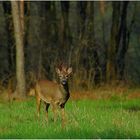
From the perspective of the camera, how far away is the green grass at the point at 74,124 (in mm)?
12172

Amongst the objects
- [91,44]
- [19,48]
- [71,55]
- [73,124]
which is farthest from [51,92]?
[91,44]

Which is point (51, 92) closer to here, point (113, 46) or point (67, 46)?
point (67, 46)

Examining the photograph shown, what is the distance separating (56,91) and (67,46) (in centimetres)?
1575

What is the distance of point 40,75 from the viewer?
2630cm

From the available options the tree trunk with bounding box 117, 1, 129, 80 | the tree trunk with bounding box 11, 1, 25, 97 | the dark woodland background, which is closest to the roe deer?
the tree trunk with bounding box 11, 1, 25, 97

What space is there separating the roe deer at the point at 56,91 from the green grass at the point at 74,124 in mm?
420

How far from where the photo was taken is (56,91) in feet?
47.4

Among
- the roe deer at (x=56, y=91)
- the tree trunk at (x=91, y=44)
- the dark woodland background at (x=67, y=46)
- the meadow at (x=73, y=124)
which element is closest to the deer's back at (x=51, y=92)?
the roe deer at (x=56, y=91)

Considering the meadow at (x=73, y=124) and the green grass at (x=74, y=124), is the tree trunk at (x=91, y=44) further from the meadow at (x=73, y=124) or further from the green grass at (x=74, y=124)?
the green grass at (x=74, y=124)

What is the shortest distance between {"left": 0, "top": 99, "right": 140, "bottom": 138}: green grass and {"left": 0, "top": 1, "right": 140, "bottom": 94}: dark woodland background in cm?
910

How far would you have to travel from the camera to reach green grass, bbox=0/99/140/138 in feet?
39.9

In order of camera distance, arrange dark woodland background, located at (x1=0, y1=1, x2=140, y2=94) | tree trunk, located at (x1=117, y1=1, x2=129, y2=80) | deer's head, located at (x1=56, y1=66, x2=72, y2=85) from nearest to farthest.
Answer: deer's head, located at (x1=56, y1=66, x2=72, y2=85), dark woodland background, located at (x1=0, y1=1, x2=140, y2=94), tree trunk, located at (x1=117, y1=1, x2=129, y2=80)

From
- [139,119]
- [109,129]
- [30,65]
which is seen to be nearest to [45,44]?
[30,65]

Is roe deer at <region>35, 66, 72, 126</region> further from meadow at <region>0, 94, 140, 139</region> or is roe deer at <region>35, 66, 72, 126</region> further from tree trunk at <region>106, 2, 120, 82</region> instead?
tree trunk at <region>106, 2, 120, 82</region>
